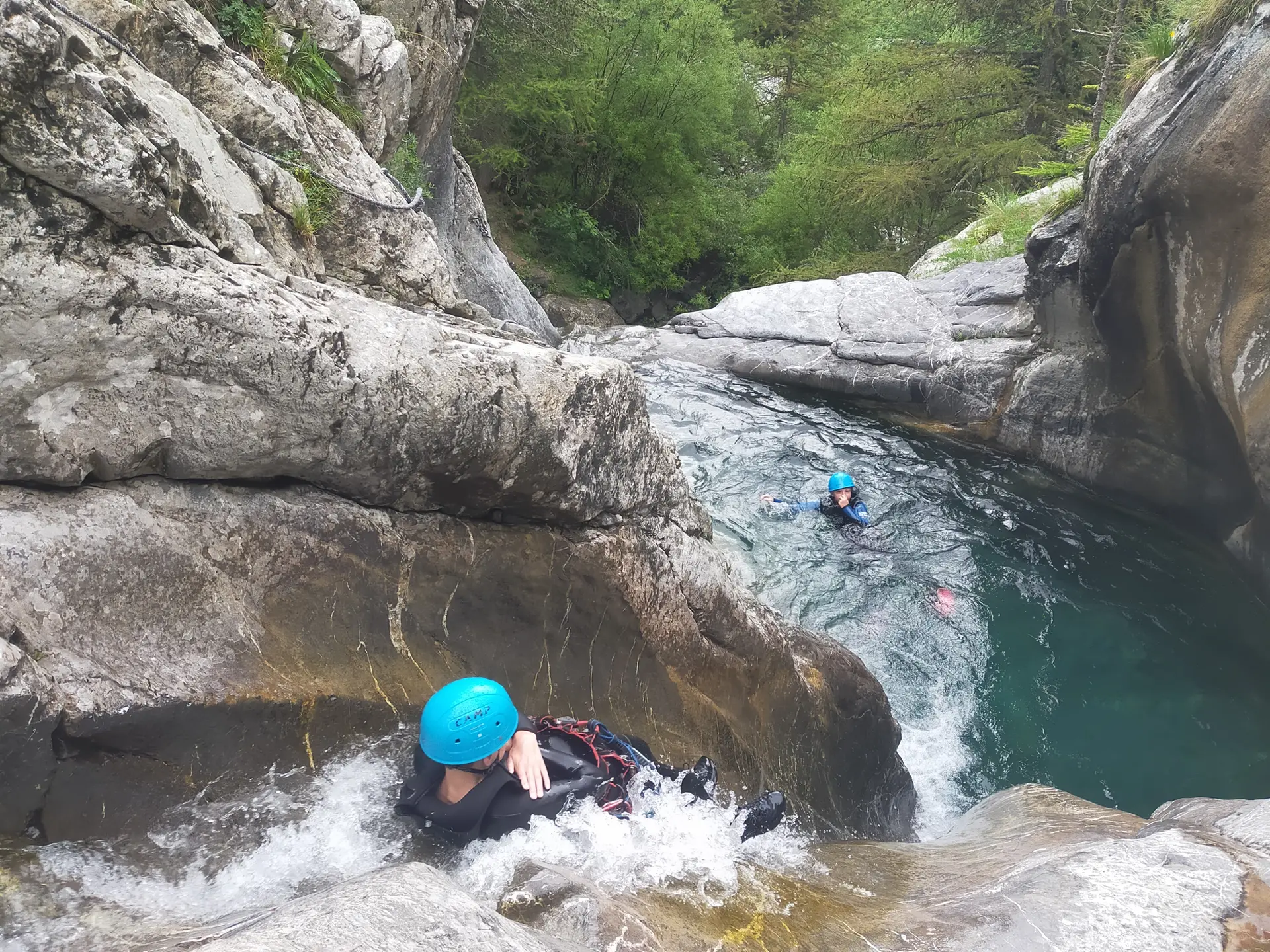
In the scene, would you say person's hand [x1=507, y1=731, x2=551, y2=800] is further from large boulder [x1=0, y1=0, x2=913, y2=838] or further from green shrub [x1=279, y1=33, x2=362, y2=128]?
green shrub [x1=279, y1=33, x2=362, y2=128]

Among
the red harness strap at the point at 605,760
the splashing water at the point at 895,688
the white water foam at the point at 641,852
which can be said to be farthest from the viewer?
the red harness strap at the point at 605,760

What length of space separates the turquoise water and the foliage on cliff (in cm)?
762

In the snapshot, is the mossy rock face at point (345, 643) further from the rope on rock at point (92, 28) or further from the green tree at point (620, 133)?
the green tree at point (620, 133)

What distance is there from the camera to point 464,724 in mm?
3500

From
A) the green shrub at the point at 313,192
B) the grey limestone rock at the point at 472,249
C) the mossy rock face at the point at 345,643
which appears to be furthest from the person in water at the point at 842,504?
the green shrub at the point at 313,192

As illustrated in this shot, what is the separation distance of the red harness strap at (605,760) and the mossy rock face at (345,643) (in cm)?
39

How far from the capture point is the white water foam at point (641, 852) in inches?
134

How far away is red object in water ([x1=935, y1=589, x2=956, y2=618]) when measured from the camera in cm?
870

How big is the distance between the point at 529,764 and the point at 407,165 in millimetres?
8864

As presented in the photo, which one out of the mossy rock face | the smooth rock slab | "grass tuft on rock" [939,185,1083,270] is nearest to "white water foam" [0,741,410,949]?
the mossy rock face

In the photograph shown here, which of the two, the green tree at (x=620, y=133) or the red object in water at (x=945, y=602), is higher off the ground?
the green tree at (x=620, y=133)

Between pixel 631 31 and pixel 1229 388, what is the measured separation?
18.7 metres

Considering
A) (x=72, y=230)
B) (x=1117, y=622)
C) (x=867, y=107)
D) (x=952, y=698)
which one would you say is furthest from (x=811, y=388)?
(x=72, y=230)

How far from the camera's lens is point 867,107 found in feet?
65.1
